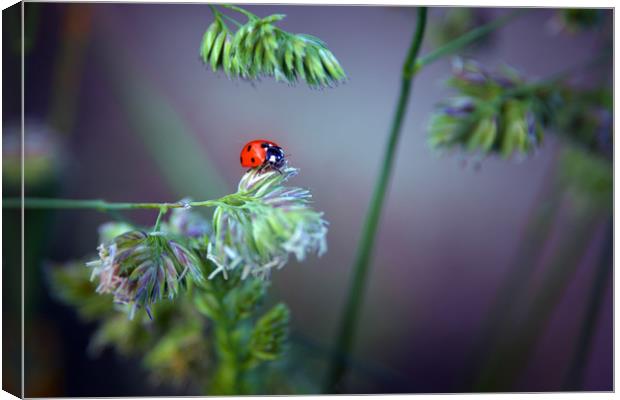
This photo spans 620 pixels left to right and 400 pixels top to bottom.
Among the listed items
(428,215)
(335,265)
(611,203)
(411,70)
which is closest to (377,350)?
(335,265)

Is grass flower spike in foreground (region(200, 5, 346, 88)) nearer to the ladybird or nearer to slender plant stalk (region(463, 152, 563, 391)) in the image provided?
the ladybird

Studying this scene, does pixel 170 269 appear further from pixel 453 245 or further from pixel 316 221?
pixel 453 245

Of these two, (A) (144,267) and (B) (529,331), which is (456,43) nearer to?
(A) (144,267)

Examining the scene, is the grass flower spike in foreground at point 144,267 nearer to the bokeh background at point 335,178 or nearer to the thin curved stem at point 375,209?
the thin curved stem at point 375,209

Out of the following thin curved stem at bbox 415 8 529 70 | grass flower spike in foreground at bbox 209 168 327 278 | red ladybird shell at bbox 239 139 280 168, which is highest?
thin curved stem at bbox 415 8 529 70

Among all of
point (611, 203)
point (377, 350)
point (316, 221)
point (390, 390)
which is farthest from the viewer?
point (377, 350)

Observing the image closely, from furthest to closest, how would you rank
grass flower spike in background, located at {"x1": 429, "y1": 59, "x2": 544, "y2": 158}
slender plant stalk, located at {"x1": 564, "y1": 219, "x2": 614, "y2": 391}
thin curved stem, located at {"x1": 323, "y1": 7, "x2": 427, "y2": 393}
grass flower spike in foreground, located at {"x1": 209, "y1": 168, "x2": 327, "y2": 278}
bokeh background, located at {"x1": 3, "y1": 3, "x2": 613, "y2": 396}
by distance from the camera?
bokeh background, located at {"x1": 3, "y1": 3, "x2": 613, "y2": 396} → slender plant stalk, located at {"x1": 564, "y1": 219, "x2": 614, "y2": 391} → grass flower spike in background, located at {"x1": 429, "y1": 59, "x2": 544, "y2": 158} → thin curved stem, located at {"x1": 323, "y1": 7, "x2": 427, "y2": 393} → grass flower spike in foreground, located at {"x1": 209, "y1": 168, "x2": 327, "y2": 278}

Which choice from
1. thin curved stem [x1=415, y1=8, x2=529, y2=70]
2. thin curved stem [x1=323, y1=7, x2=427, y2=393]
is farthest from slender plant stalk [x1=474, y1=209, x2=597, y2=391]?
thin curved stem [x1=415, y1=8, x2=529, y2=70]
